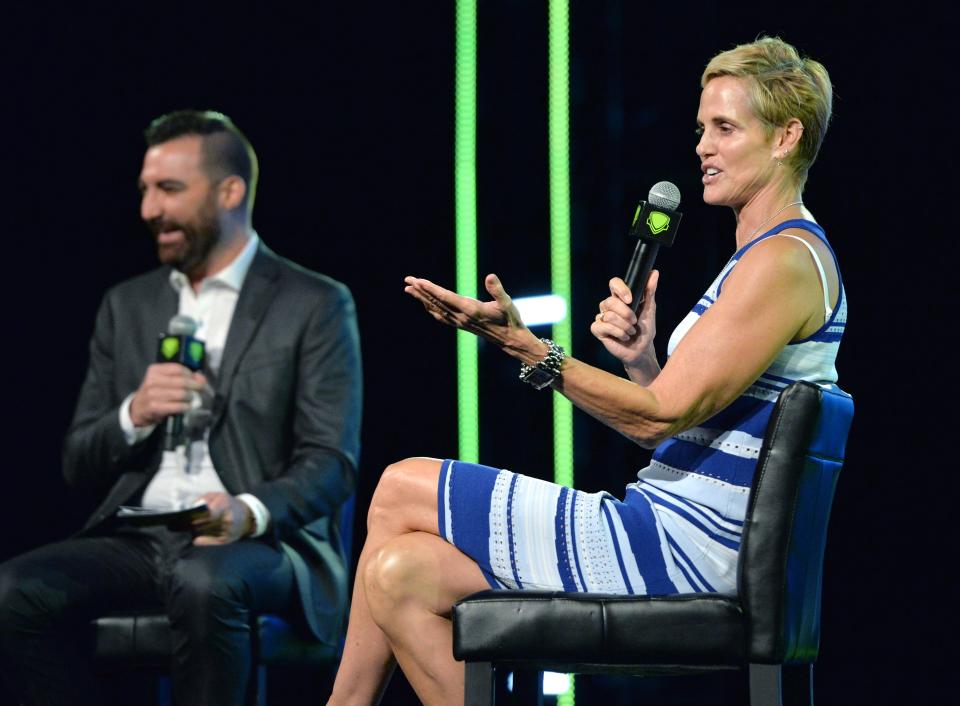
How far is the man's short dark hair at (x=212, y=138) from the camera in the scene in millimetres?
3107

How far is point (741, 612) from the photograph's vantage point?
66.6 inches

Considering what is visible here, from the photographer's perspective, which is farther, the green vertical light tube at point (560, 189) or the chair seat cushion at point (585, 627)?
the green vertical light tube at point (560, 189)

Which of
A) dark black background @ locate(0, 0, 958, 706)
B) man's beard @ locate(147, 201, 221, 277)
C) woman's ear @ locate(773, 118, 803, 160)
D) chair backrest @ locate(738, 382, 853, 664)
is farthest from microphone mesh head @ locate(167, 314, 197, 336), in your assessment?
chair backrest @ locate(738, 382, 853, 664)

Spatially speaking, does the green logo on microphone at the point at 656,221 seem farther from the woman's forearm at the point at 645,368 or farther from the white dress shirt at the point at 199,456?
the white dress shirt at the point at 199,456

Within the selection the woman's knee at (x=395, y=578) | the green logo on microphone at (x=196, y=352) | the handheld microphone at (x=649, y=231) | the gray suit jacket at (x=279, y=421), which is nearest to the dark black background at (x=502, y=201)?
the gray suit jacket at (x=279, y=421)

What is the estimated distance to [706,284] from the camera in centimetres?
311

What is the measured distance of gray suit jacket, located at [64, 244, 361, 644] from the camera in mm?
2725

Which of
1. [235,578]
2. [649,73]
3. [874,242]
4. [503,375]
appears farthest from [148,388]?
[874,242]

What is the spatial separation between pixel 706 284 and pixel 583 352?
1.14ft

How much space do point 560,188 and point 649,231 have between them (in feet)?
4.10

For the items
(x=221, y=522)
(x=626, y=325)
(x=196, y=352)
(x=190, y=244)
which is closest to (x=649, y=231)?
(x=626, y=325)

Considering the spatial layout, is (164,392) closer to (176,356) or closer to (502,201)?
(176,356)

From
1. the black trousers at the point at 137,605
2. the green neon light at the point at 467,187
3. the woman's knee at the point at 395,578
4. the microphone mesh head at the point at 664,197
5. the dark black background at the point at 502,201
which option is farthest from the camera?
the green neon light at the point at 467,187

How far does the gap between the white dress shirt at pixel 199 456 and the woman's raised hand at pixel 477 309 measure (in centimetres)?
106
